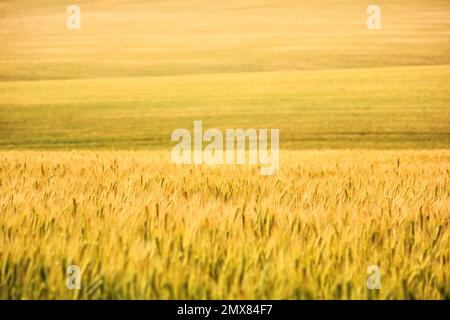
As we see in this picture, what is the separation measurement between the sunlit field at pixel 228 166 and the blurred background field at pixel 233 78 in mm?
203

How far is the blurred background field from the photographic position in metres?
22.3

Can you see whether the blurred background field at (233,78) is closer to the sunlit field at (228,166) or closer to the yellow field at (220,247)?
the sunlit field at (228,166)

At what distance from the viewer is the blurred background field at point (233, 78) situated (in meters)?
22.3

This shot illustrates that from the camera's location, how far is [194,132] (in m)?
22.0

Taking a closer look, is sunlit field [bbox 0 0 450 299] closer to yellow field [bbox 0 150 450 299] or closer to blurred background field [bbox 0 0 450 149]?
yellow field [bbox 0 150 450 299]

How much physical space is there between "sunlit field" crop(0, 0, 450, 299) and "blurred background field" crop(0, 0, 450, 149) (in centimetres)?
20

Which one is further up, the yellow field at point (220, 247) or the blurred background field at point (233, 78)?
the blurred background field at point (233, 78)

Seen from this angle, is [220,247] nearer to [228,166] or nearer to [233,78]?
[228,166]

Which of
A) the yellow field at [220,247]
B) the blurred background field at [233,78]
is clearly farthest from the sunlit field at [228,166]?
the blurred background field at [233,78]

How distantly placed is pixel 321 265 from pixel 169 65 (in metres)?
42.7

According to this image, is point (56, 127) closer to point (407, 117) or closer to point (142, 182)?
point (407, 117)

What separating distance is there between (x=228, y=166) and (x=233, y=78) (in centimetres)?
2920

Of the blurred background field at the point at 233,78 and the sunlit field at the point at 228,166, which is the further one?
the blurred background field at the point at 233,78

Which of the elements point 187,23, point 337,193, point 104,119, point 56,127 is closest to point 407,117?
point 104,119
